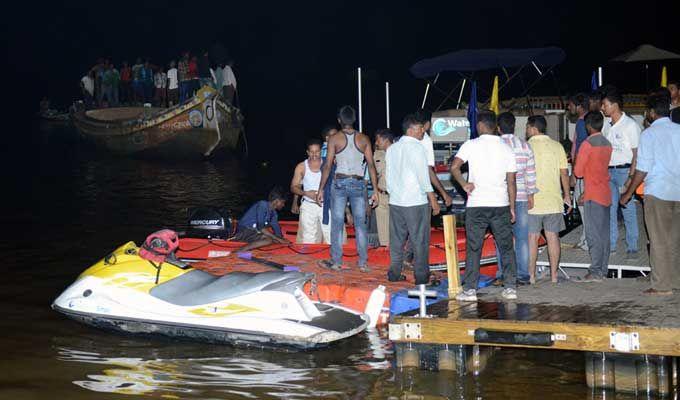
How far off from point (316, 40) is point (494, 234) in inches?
1830

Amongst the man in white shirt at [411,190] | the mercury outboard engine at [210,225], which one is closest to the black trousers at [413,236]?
the man in white shirt at [411,190]

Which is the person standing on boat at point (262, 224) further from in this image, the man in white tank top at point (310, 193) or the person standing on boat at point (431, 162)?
the person standing on boat at point (431, 162)

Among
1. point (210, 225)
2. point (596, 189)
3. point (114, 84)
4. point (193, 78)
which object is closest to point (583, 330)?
point (596, 189)

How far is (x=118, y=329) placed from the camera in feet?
32.8

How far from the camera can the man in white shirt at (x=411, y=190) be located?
9875mm

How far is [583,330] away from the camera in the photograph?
7828 millimetres

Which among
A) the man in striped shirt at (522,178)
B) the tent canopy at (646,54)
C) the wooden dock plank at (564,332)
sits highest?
the tent canopy at (646,54)

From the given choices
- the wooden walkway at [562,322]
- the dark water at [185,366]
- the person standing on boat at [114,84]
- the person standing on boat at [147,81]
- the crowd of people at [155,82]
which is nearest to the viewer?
the wooden walkway at [562,322]

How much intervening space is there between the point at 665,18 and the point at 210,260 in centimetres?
3680

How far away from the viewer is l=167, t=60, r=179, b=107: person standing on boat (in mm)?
Answer: 32500

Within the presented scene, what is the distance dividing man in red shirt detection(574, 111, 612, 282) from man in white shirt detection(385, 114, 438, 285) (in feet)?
→ 4.53

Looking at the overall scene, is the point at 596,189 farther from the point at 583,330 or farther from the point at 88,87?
the point at 88,87

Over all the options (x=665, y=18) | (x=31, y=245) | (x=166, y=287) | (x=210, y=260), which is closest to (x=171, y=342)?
(x=166, y=287)

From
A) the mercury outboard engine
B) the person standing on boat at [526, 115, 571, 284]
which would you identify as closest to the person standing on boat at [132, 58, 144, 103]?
the mercury outboard engine
